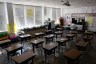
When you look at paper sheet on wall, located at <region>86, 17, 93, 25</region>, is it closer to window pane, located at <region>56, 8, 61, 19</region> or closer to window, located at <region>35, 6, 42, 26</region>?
window pane, located at <region>56, 8, 61, 19</region>

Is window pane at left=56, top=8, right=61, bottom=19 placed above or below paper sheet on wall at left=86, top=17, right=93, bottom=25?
above

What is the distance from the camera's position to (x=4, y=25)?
7.05m

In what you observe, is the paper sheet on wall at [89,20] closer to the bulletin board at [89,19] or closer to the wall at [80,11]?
the bulletin board at [89,19]

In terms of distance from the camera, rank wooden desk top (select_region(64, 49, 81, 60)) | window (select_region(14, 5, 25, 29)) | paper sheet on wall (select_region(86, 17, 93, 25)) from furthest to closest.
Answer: paper sheet on wall (select_region(86, 17, 93, 25))
window (select_region(14, 5, 25, 29))
wooden desk top (select_region(64, 49, 81, 60))

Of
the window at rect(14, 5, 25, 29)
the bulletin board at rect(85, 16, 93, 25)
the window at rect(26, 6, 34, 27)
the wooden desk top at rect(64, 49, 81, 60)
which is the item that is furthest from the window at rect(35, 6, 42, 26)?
the wooden desk top at rect(64, 49, 81, 60)

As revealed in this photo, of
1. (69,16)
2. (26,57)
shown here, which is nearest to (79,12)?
(69,16)

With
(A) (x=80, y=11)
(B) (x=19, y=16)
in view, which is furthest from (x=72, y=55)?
(A) (x=80, y=11)

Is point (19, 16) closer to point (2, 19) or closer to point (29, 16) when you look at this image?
point (29, 16)

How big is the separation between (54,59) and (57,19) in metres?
8.93

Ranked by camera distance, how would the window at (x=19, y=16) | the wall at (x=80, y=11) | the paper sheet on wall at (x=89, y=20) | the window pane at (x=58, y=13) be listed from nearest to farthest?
the window at (x=19, y=16) → the wall at (x=80, y=11) → the paper sheet on wall at (x=89, y=20) → the window pane at (x=58, y=13)

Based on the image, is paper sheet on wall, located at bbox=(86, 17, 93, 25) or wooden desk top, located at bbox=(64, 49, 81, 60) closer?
wooden desk top, located at bbox=(64, 49, 81, 60)

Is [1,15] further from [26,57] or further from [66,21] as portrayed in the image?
[66,21]

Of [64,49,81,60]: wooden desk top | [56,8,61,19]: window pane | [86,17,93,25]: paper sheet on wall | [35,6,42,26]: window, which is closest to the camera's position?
[64,49,81,60]: wooden desk top

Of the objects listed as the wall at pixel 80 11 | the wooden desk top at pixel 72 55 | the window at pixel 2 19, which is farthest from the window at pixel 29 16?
the wooden desk top at pixel 72 55
